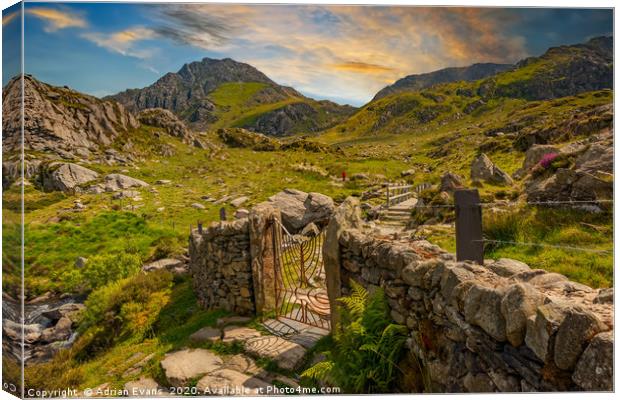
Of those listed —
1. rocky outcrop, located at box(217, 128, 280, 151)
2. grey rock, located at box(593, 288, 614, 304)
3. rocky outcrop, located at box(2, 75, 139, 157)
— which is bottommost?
grey rock, located at box(593, 288, 614, 304)

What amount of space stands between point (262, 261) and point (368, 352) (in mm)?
4931

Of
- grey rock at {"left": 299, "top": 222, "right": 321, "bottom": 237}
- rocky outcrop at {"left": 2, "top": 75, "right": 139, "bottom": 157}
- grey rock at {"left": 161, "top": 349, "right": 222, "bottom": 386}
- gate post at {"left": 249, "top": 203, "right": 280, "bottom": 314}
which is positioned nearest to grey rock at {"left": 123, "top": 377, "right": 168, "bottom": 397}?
grey rock at {"left": 161, "top": 349, "right": 222, "bottom": 386}

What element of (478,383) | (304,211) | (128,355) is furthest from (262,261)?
(304,211)

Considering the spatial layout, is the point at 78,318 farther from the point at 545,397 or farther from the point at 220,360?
the point at 545,397

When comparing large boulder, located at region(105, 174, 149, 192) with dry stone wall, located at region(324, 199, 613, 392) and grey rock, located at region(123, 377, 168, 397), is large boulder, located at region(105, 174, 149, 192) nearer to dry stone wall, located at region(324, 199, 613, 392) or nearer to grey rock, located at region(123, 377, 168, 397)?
grey rock, located at region(123, 377, 168, 397)

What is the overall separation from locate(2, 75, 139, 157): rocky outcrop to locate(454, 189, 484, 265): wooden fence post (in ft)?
23.8

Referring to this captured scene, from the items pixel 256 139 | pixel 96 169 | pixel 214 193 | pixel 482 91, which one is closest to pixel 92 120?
pixel 96 169

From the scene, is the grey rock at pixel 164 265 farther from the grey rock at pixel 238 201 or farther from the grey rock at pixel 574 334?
the grey rock at pixel 574 334

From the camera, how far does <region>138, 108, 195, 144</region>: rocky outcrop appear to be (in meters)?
45.5

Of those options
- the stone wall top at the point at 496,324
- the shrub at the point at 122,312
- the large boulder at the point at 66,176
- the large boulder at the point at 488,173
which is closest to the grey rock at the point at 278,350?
the stone wall top at the point at 496,324

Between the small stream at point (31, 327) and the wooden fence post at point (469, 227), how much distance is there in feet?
23.4

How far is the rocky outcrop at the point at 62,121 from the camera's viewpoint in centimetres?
602

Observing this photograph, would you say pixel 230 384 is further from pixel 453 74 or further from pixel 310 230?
pixel 453 74

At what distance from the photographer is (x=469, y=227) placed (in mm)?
5316
